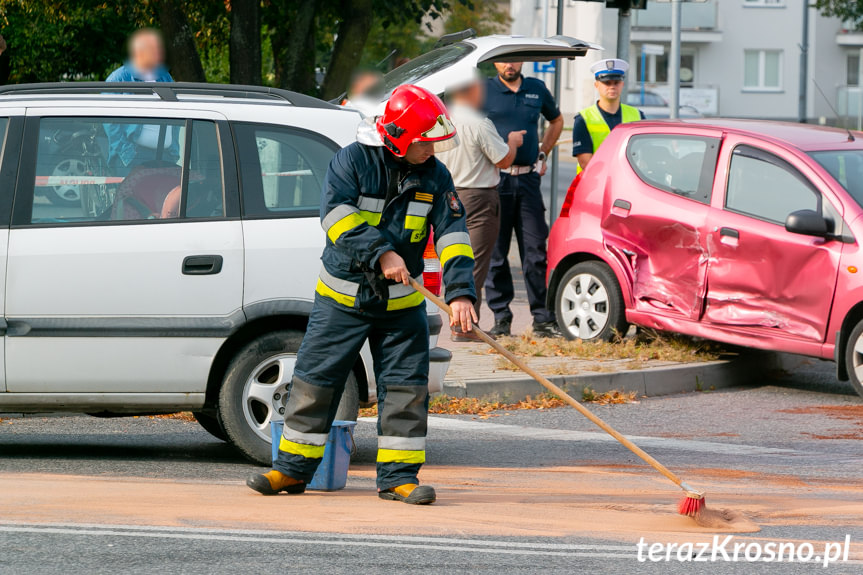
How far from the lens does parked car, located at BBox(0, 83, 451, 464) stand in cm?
665

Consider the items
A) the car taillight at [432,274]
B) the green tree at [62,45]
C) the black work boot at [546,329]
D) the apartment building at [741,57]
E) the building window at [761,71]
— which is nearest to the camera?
the car taillight at [432,274]

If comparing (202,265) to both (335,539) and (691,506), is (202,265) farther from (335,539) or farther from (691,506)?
(691,506)

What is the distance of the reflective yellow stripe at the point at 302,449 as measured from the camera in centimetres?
614

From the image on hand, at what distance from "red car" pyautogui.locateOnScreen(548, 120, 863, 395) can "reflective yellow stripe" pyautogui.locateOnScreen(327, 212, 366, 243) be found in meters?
4.29

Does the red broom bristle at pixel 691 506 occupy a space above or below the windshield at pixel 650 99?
below

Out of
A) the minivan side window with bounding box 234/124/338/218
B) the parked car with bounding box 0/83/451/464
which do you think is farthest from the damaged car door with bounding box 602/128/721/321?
the minivan side window with bounding box 234/124/338/218

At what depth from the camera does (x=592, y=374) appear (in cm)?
953

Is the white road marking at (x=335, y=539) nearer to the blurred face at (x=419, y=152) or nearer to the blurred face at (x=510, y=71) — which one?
the blurred face at (x=419, y=152)

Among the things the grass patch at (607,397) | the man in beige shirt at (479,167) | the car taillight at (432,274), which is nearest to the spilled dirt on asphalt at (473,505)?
the car taillight at (432,274)

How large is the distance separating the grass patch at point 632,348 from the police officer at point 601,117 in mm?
1741

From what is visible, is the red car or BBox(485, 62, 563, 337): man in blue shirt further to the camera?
BBox(485, 62, 563, 337): man in blue shirt

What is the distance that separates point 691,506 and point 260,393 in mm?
2246

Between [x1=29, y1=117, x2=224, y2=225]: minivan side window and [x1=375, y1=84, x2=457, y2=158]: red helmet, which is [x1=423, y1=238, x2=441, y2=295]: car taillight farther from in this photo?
[x1=375, y1=84, x2=457, y2=158]: red helmet

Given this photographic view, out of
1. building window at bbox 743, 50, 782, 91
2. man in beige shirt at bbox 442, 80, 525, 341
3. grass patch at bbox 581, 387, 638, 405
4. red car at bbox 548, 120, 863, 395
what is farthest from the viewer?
building window at bbox 743, 50, 782, 91
